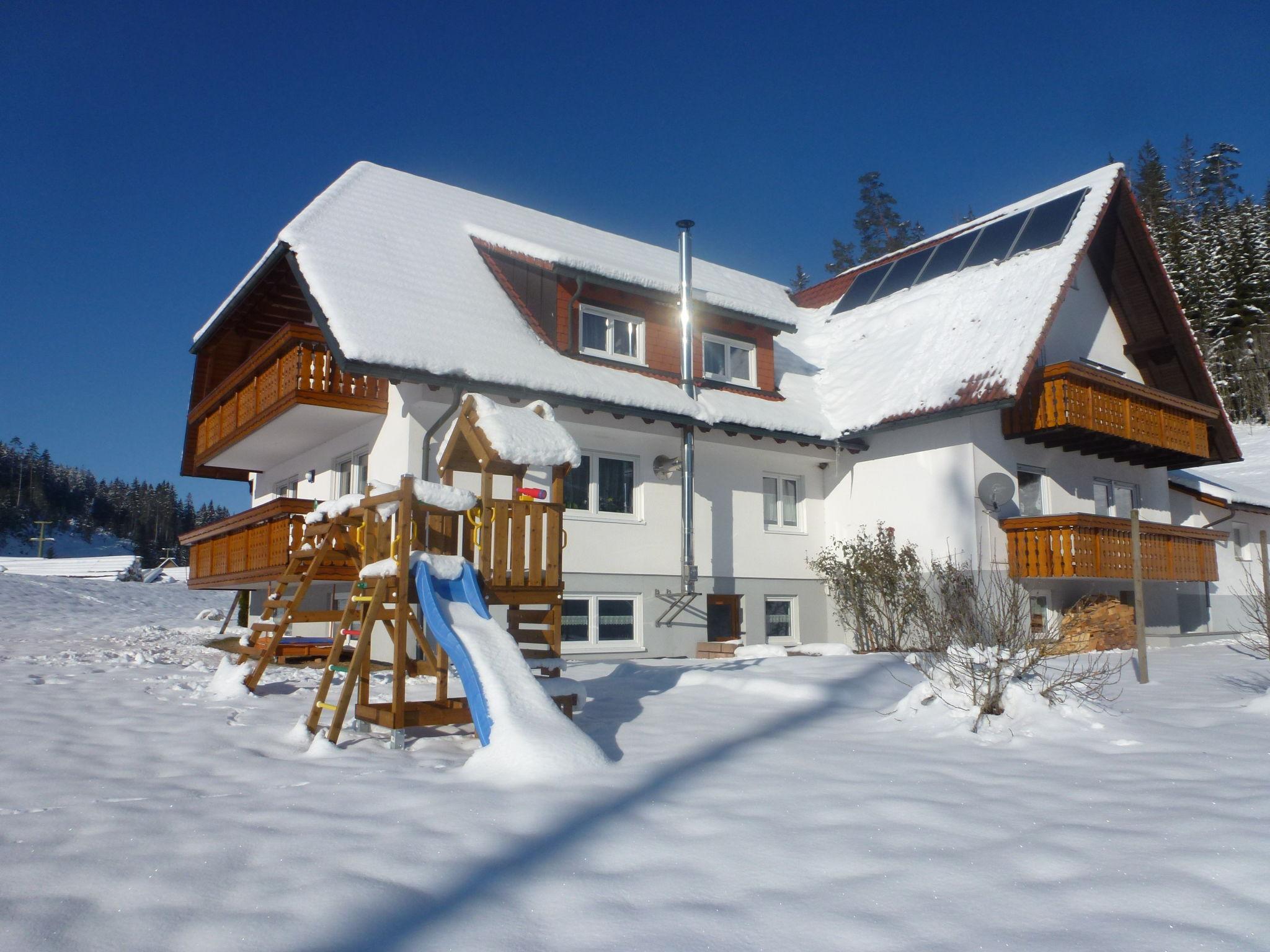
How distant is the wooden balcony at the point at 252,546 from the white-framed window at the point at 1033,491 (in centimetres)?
1230

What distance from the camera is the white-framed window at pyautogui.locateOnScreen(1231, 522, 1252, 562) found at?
2438 cm

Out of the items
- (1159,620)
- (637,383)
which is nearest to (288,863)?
(637,383)

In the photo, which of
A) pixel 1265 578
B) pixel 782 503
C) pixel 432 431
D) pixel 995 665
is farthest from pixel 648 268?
pixel 995 665

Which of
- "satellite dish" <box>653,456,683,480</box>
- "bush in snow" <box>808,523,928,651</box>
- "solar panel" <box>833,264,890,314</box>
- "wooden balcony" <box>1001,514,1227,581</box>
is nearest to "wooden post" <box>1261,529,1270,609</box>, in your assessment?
"wooden balcony" <box>1001,514,1227,581</box>

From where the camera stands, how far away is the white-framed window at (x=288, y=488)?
1939 cm

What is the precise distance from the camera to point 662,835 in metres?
4.75

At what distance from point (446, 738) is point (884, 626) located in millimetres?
10781

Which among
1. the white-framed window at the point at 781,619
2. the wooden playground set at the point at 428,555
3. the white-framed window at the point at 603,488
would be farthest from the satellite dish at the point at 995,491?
the wooden playground set at the point at 428,555

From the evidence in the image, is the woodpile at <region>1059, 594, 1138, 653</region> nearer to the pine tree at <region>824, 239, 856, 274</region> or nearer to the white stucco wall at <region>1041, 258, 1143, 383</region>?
the white stucco wall at <region>1041, 258, 1143, 383</region>

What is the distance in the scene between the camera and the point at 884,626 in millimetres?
16594

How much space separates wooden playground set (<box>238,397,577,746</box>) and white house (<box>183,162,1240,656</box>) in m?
4.11

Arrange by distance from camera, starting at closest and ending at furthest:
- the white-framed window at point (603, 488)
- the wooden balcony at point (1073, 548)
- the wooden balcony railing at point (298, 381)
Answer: the wooden balcony railing at point (298, 381) → the white-framed window at point (603, 488) → the wooden balcony at point (1073, 548)

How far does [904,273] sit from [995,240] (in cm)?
250

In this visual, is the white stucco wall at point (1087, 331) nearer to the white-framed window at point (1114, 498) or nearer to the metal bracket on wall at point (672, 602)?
the white-framed window at point (1114, 498)
